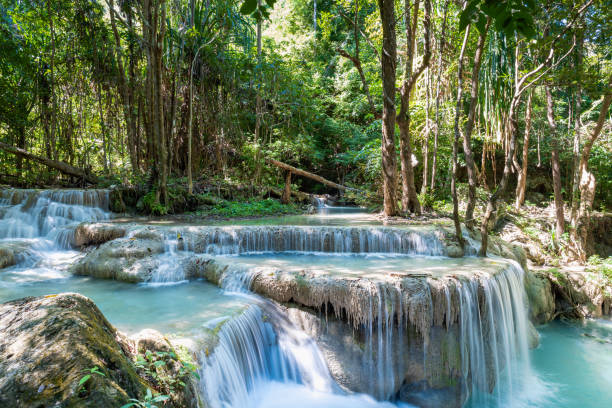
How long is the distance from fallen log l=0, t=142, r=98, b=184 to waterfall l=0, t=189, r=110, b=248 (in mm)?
1949

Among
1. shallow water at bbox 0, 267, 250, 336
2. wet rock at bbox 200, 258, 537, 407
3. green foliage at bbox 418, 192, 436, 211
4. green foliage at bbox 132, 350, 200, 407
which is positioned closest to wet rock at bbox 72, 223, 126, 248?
shallow water at bbox 0, 267, 250, 336

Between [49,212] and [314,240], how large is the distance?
23.0ft

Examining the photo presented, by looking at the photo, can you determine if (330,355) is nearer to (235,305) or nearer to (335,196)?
(235,305)

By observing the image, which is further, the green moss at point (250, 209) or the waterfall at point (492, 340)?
the green moss at point (250, 209)

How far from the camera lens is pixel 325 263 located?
6.22 m

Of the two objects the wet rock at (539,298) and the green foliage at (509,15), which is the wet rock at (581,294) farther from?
the green foliage at (509,15)

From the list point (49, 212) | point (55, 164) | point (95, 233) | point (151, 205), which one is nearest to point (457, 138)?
point (95, 233)

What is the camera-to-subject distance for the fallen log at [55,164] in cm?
1015

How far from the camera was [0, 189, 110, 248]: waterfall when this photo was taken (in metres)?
7.85

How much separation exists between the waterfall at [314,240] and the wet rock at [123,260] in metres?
0.87

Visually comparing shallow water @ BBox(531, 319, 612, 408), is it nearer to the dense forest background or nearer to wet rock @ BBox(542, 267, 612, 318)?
wet rock @ BBox(542, 267, 612, 318)

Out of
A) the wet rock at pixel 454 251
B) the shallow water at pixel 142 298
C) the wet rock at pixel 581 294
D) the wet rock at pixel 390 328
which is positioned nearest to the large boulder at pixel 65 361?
the shallow water at pixel 142 298

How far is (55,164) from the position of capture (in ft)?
35.6

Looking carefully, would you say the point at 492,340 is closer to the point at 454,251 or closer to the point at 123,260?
the point at 454,251
